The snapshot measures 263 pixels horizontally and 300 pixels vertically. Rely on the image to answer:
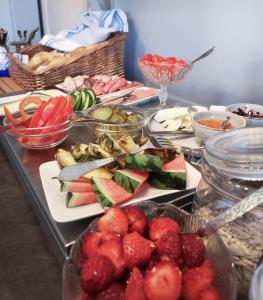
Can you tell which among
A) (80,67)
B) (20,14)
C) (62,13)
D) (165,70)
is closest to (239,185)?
(165,70)

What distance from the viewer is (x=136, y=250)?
0.35 metres

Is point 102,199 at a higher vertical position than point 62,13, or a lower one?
lower

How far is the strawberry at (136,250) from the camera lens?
0.34 meters

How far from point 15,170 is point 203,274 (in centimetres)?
56

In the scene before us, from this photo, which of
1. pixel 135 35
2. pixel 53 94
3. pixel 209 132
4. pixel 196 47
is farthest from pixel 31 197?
pixel 135 35

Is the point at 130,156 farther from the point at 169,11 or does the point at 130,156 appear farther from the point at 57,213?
the point at 169,11

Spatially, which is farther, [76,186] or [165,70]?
[165,70]

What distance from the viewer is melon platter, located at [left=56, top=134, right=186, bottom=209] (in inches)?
19.8

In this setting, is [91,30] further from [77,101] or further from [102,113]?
[102,113]

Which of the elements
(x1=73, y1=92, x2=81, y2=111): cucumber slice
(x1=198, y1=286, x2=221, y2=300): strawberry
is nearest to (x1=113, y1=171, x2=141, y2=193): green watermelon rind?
(x1=198, y1=286, x2=221, y2=300): strawberry

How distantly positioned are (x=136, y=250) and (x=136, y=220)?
2.5 inches

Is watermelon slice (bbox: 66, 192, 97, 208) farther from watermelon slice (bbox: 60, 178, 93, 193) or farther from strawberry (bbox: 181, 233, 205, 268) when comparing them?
strawberry (bbox: 181, 233, 205, 268)

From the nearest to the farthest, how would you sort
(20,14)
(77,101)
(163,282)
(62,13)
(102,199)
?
(163,282) → (102,199) → (77,101) → (62,13) → (20,14)

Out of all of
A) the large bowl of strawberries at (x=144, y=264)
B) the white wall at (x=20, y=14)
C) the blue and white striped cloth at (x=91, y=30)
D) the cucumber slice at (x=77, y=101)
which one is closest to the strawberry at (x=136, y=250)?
the large bowl of strawberries at (x=144, y=264)
